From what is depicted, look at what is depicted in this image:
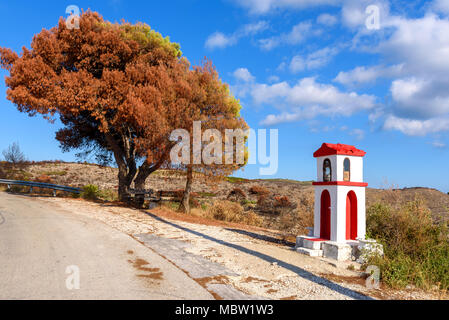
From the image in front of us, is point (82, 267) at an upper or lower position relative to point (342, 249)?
lower

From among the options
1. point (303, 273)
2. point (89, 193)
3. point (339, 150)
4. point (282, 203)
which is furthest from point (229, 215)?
point (303, 273)

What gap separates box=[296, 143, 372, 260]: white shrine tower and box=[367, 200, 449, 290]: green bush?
0.86m

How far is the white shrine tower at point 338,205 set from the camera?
8.15 meters

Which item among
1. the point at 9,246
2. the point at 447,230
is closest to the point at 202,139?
the point at 9,246

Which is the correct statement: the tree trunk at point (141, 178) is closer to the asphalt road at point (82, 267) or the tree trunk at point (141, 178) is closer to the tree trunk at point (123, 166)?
the tree trunk at point (123, 166)

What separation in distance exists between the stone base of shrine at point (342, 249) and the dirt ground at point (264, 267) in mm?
294

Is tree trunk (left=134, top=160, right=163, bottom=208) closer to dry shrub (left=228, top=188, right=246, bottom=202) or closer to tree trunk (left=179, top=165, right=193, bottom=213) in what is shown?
tree trunk (left=179, top=165, right=193, bottom=213)

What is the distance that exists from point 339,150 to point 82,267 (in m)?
6.81

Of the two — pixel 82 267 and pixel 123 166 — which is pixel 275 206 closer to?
pixel 123 166

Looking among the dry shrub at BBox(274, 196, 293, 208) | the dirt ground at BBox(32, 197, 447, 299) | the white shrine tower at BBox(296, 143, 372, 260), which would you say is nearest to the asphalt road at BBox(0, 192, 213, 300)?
the dirt ground at BBox(32, 197, 447, 299)

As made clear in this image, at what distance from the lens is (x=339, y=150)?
330 inches

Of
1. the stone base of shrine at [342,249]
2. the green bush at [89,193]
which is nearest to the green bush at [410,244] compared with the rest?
the stone base of shrine at [342,249]

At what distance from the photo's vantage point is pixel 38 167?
43.6 m
